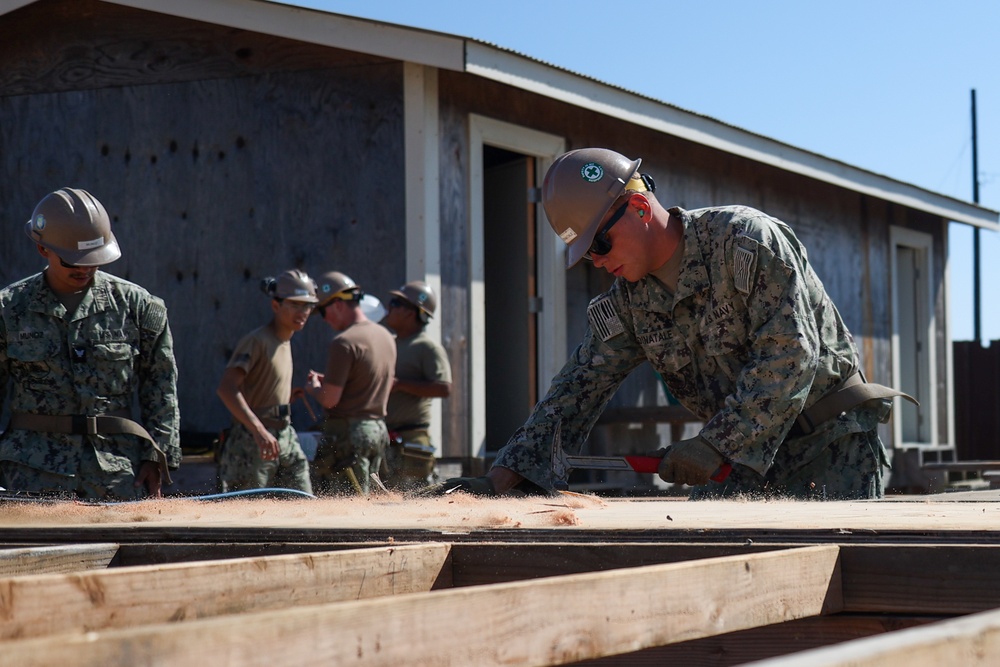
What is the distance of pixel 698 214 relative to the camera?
4355mm

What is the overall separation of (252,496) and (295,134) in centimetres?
488

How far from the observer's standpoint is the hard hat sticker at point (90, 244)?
564 cm

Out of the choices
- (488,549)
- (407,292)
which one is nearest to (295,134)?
(407,292)

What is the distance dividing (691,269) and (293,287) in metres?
4.27

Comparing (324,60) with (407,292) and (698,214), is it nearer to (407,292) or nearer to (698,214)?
(407,292)

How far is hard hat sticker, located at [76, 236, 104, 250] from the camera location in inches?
222

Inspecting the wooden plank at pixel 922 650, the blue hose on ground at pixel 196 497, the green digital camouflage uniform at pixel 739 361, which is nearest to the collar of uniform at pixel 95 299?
the blue hose on ground at pixel 196 497

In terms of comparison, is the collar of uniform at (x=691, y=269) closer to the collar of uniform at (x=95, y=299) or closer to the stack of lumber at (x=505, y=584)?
the stack of lumber at (x=505, y=584)

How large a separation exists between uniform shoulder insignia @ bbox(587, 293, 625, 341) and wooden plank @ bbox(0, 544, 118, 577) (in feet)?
6.75

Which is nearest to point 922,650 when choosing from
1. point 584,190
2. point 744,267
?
point 744,267

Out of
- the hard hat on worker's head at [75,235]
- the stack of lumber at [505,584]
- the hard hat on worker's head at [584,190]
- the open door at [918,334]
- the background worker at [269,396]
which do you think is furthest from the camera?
the open door at [918,334]

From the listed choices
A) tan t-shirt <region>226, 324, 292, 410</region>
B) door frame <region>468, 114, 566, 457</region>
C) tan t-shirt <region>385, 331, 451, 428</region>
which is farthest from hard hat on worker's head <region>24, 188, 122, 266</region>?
door frame <region>468, 114, 566, 457</region>

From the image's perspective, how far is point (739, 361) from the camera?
4.35 meters

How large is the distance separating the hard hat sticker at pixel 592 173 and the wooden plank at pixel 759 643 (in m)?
1.82
